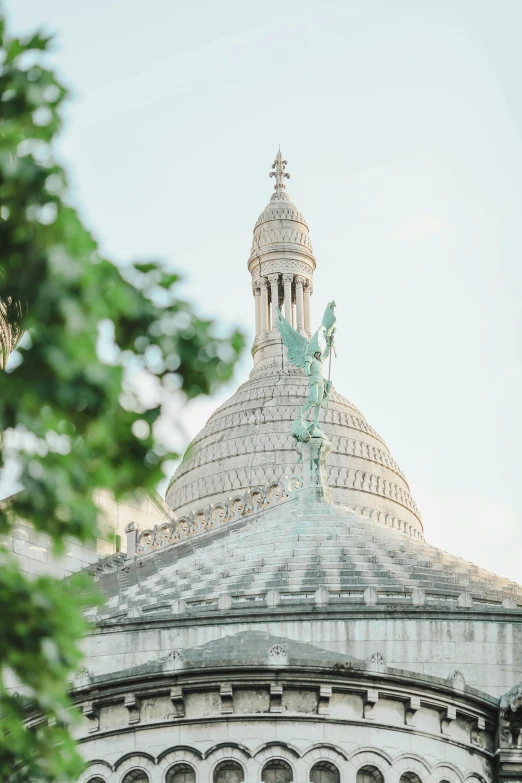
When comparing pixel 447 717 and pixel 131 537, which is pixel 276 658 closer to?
pixel 447 717

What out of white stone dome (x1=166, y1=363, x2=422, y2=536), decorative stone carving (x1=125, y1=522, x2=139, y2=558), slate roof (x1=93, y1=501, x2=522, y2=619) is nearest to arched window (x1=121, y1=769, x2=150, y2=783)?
slate roof (x1=93, y1=501, x2=522, y2=619)

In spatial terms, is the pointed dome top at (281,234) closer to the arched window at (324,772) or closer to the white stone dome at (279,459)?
the white stone dome at (279,459)

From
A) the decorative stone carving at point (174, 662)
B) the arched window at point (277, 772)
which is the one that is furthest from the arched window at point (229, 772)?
the decorative stone carving at point (174, 662)

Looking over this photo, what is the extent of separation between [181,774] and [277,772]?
1.76 m

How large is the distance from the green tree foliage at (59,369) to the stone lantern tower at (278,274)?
81735 millimetres

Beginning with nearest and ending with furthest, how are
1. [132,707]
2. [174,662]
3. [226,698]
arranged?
[174,662]
[226,698]
[132,707]

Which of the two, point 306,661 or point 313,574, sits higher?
point 313,574

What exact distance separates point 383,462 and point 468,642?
4635 cm

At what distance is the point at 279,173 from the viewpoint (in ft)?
340

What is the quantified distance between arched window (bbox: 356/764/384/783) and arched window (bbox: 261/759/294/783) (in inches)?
50.9

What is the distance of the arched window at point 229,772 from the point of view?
33.6 meters

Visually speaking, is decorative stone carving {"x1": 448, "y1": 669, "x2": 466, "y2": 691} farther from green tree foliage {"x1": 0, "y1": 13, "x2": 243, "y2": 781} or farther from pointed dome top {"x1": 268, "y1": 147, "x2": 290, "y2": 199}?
pointed dome top {"x1": 268, "y1": 147, "x2": 290, "y2": 199}

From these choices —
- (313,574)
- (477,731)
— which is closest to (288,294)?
(313,574)

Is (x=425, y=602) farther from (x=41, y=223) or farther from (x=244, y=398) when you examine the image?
(x=244, y=398)
